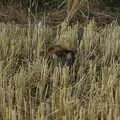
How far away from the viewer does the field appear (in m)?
2.77

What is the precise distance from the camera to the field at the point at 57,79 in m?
2.77

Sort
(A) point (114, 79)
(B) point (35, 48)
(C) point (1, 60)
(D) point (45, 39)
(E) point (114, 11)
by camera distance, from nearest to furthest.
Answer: (A) point (114, 79)
(C) point (1, 60)
(B) point (35, 48)
(D) point (45, 39)
(E) point (114, 11)

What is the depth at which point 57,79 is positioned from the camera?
10.9 ft

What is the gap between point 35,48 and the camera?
420 cm

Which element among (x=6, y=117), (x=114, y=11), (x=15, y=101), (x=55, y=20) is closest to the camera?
(x=6, y=117)

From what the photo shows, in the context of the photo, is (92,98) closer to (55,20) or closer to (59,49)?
(59,49)

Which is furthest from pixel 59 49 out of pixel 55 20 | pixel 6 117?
pixel 55 20

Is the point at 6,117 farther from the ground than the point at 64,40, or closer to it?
closer to it

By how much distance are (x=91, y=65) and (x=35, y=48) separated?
2.70 ft

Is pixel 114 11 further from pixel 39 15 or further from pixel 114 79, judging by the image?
pixel 114 79

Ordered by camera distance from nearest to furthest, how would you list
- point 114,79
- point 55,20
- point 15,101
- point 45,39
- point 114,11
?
point 15,101 < point 114,79 < point 45,39 < point 55,20 < point 114,11

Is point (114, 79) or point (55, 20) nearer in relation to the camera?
point (114, 79)

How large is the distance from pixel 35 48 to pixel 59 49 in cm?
32

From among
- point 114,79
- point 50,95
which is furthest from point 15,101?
point 114,79
